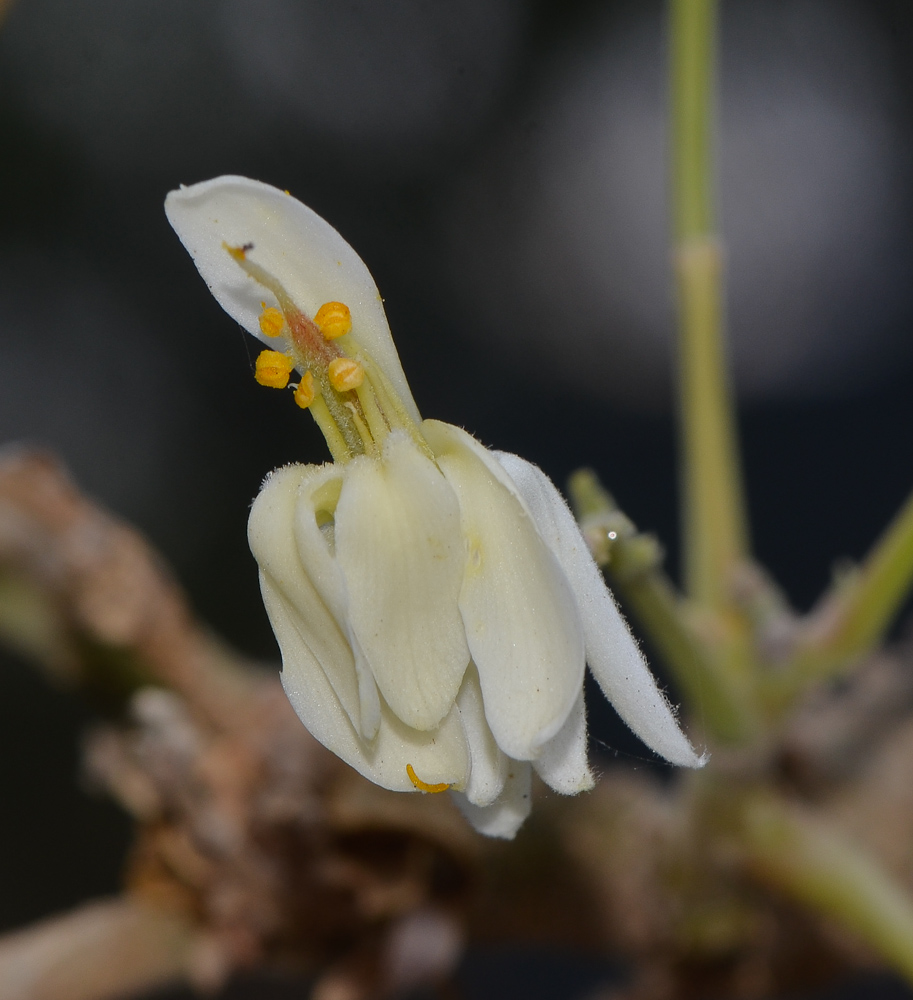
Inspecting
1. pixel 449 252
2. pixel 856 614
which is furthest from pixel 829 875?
pixel 449 252

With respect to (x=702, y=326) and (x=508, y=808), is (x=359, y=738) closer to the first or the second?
(x=508, y=808)

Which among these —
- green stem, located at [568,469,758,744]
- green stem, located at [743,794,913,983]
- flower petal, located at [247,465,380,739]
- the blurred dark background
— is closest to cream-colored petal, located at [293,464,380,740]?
flower petal, located at [247,465,380,739]

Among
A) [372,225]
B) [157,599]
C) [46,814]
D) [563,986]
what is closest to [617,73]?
[372,225]

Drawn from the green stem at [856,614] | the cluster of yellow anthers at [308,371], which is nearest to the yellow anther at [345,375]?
the cluster of yellow anthers at [308,371]

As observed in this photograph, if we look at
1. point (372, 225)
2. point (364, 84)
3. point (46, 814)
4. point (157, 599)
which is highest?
point (372, 225)

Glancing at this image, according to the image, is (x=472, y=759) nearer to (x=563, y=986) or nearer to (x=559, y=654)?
(x=559, y=654)

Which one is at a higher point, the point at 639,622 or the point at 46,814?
the point at 639,622
